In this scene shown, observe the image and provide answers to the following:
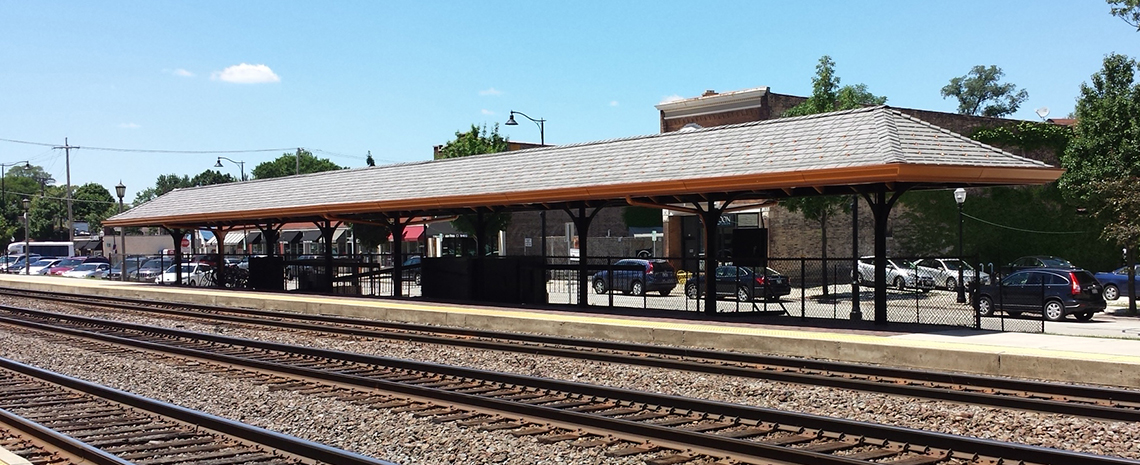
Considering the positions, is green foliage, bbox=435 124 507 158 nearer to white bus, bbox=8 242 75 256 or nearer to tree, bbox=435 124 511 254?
tree, bbox=435 124 511 254

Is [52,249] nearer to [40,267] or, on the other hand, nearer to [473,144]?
[40,267]

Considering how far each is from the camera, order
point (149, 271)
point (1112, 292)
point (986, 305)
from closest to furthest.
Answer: point (986, 305) → point (1112, 292) → point (149, 271)

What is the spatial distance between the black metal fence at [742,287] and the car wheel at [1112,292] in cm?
422

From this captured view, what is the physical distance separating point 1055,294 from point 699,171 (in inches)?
436

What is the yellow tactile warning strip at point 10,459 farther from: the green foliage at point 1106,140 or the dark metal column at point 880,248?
the green foliage at point 1106,140

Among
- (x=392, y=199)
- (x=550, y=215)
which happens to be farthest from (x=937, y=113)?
(x=392, y=199)

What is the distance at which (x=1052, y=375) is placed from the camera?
510 inches

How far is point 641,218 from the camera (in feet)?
211

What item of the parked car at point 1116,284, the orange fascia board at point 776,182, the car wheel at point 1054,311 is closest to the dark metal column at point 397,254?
the orange fascia board at point 776,182

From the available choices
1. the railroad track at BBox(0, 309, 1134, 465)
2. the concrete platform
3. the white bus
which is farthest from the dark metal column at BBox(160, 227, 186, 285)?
the white bus

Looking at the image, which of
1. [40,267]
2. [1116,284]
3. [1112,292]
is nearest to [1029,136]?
[1116,284]

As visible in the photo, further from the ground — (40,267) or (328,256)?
(328,256)

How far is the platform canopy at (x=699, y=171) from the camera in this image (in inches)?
675

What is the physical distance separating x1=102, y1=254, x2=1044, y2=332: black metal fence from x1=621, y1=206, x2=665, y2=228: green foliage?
2115cm
